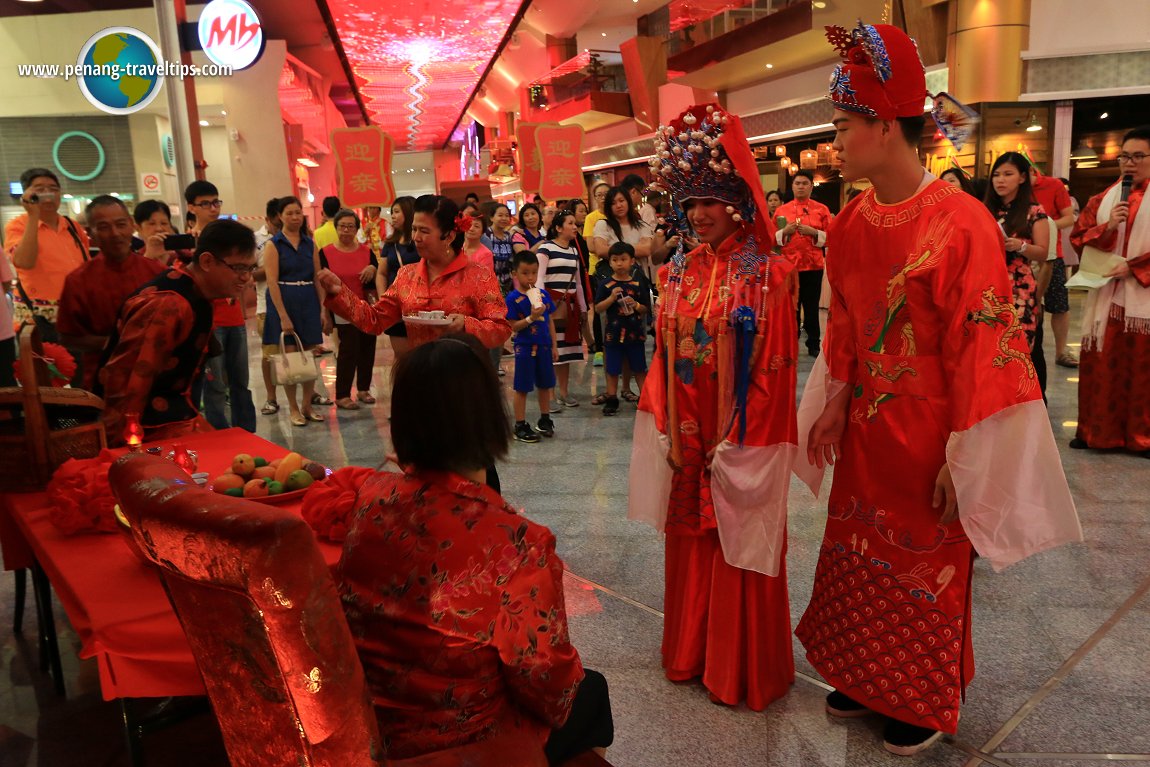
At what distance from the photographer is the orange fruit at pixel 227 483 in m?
1.95

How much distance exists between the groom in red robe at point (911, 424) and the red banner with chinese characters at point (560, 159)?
7.04 metres

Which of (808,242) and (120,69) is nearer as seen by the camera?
(808,242)

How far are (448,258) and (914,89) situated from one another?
204 cm

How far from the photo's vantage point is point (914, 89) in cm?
193

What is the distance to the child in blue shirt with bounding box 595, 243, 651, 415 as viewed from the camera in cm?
592

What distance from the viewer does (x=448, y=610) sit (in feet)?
4.11

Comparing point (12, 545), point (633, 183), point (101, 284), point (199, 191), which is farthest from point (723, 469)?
point (633, 183)

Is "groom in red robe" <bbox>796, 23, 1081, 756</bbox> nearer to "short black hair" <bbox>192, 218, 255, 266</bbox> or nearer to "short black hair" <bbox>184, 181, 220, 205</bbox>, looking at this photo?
"short black hair" <bbox>192, 218, 255, 266</bbox>

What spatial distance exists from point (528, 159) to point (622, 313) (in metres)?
4.12

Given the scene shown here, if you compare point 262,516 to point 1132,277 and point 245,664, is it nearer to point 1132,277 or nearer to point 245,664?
point 245,664

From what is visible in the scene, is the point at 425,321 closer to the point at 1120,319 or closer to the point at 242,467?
the point at 242,467

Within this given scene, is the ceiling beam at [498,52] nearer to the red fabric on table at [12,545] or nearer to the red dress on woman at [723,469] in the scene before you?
the red dress on woman at [723,469]

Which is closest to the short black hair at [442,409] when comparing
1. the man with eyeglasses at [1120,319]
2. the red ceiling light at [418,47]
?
the man with eyeglasses at [1120,319]

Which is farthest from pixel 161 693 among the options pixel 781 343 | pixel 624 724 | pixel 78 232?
pixel 78 232
